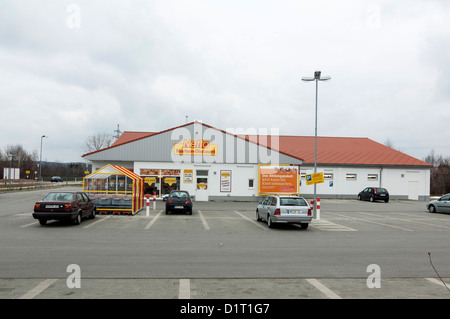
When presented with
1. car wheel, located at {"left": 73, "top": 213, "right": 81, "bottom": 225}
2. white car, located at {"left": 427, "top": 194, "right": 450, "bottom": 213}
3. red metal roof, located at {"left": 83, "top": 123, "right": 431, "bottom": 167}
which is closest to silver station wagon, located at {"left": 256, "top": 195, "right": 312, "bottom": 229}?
car wheel, located at {"left": 73, "top": 213, "right": 81, "bottom": 225}

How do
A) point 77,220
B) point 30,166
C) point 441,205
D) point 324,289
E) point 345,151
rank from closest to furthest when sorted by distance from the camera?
1. point 324,289
2. point 77,220
3. point 441,205
4. point 345,151
5. point 30,166

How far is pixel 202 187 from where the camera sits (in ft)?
108

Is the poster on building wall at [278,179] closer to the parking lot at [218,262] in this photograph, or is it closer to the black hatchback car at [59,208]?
the parking lot at [218,262]

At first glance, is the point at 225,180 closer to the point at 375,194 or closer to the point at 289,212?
the point at 375,194

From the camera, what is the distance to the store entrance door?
3281 cm

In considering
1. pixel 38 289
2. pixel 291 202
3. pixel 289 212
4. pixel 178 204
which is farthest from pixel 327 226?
pixel 38 289

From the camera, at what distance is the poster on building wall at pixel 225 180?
3328 centimetres

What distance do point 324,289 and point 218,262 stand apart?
2.93 meters

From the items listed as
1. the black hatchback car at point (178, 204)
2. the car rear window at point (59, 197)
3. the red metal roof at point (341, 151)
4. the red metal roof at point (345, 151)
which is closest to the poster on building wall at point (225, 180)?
the red metal roof at point (341, 151)

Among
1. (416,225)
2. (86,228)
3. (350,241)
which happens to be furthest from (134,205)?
(416,225)

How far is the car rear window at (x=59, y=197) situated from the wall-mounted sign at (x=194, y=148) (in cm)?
1706

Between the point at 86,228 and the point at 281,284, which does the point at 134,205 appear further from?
the point at 281,284

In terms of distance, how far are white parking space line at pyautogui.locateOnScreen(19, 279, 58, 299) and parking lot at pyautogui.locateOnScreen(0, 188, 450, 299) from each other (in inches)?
0.7
